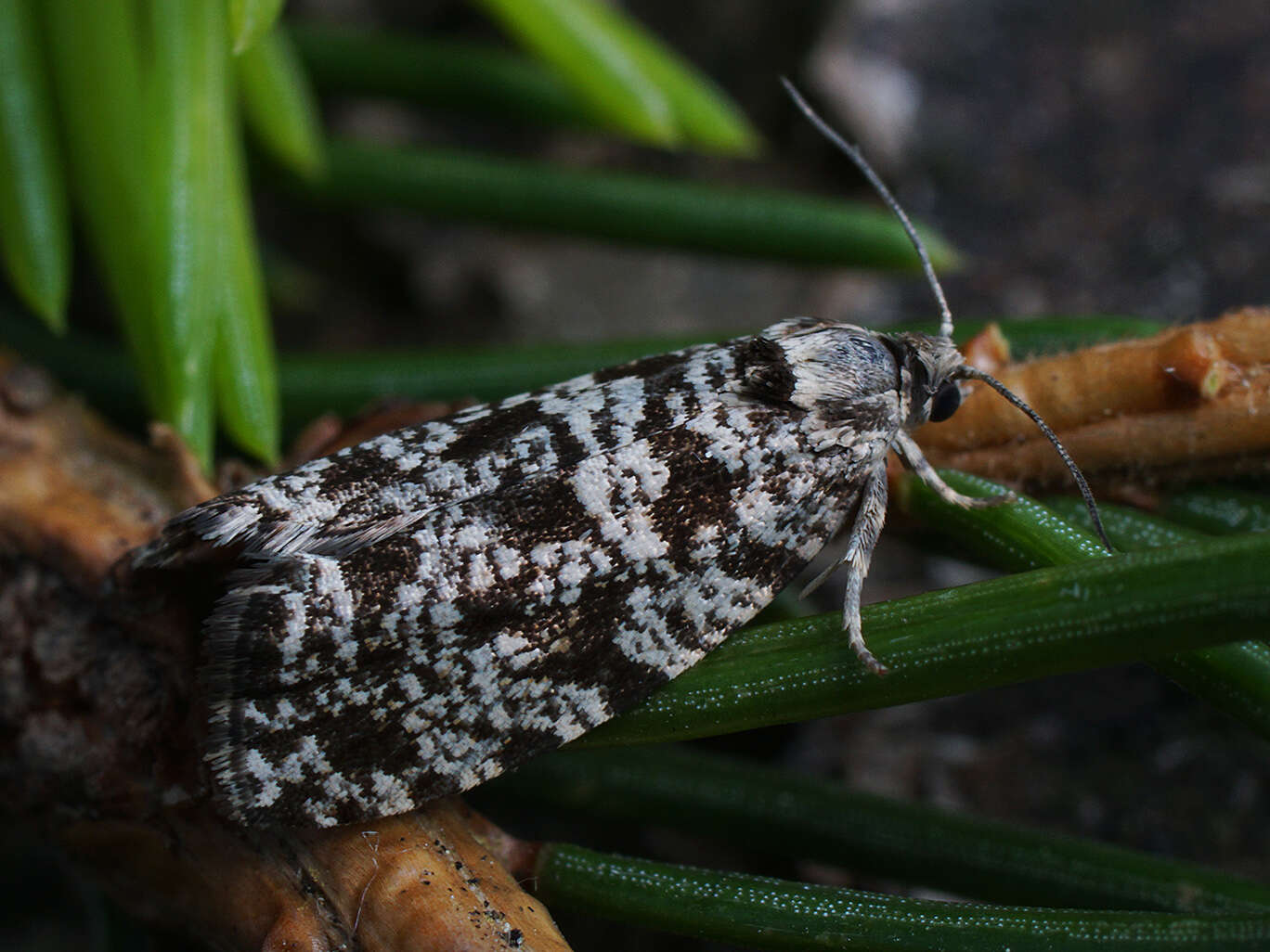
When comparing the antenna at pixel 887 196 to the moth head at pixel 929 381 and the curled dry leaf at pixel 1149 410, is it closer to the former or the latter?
the moth head at pixel 929 381

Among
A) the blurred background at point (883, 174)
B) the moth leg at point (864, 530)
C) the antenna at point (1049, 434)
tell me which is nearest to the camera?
the antenna at point (1049, 434)

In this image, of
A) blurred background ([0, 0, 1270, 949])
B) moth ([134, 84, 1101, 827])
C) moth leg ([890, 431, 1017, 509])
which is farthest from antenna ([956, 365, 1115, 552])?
blurred background ([0, 0, 1270, 949])

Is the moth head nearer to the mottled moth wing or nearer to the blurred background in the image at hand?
the mottled moth wing

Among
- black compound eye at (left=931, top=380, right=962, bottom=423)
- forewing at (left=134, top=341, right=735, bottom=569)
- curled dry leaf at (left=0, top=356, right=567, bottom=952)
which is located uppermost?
black compound eye at (left=931, top=380, right=962, bottom=423)

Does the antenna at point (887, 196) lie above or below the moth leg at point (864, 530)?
above

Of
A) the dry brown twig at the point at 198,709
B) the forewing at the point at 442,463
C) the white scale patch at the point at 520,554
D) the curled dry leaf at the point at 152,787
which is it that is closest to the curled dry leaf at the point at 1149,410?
the dry brown twig at the point at 198,709

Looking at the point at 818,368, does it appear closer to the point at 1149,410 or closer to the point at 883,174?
the point at 1149,410

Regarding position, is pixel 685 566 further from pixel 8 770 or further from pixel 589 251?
pixel 589 251
